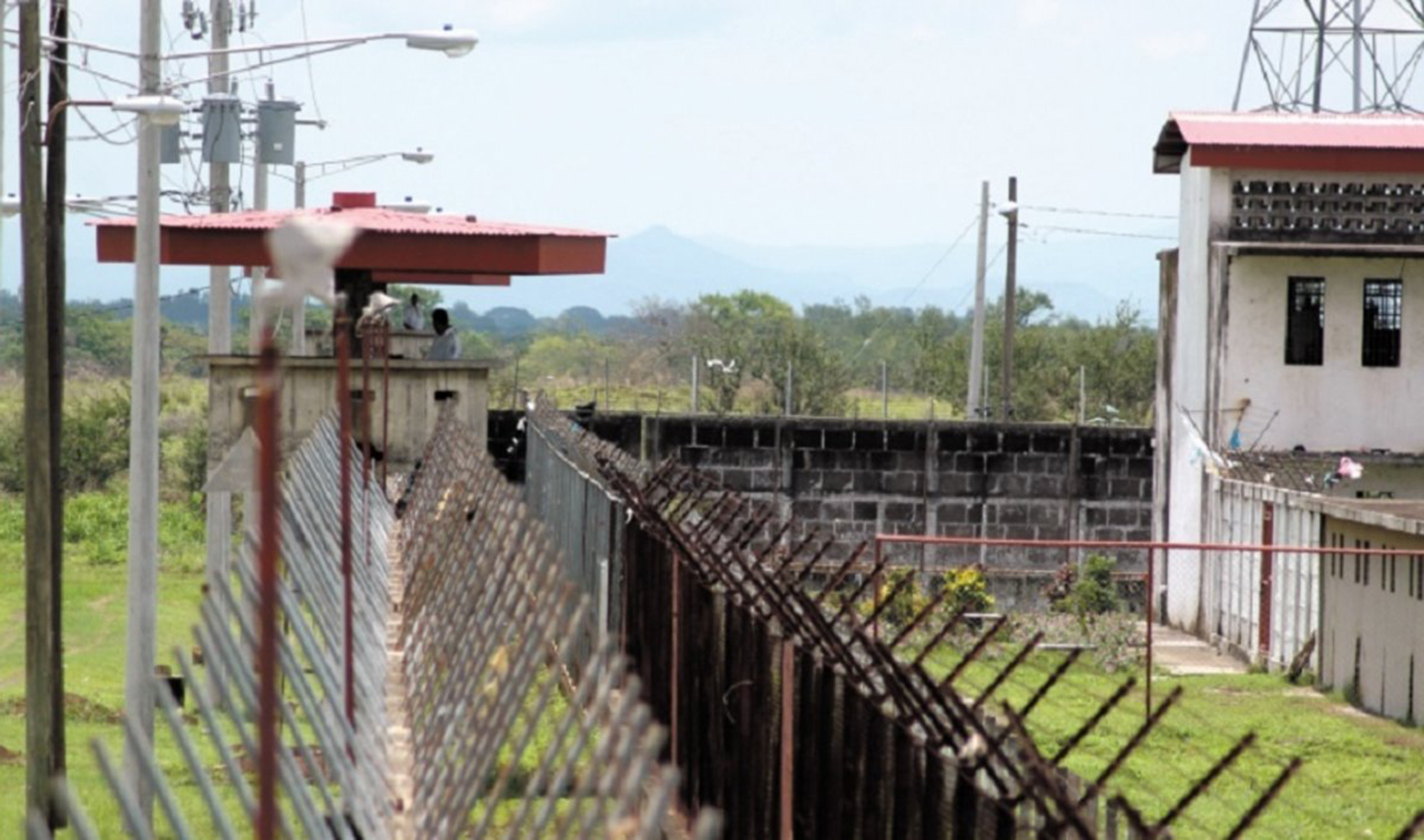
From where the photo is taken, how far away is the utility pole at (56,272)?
18.5 meters

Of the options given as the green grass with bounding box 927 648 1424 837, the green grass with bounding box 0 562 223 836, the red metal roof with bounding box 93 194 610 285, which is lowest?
→ the green grass with bounding box 0 562 223 836

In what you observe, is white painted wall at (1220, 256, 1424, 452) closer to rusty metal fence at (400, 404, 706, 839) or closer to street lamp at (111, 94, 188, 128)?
street lamp at (111, 94, 188, 128)

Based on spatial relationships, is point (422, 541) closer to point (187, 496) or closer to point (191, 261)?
point (191, 261)

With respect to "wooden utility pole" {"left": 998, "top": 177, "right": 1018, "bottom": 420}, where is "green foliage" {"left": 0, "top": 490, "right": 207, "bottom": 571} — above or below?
below

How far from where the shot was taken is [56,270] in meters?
19.2

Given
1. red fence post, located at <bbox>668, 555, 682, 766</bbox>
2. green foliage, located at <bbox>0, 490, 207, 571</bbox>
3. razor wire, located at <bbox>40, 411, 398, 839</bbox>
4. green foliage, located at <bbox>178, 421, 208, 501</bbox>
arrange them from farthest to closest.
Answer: green foliage, located at <bbox>178, 421, 208, 501</bbox>
green foliage, located at <bbox>0, 490, 207, 571</bbox>
red fence post, located at <bbox>668, 555, 682, 766</bbox>
razor wire, located at <bbox>40, 411, 398, 839</bbox>

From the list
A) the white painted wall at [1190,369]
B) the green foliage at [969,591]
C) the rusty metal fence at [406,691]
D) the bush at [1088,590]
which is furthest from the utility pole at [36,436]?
the white painted wall at [1190,369]

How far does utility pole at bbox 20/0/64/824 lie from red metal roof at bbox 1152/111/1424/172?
19.6m

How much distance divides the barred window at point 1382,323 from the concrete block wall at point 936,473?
580 cm

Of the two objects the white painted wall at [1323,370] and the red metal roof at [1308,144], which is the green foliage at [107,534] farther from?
the red metal roof at [1308,144]

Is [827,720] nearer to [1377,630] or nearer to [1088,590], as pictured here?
[1377,630]

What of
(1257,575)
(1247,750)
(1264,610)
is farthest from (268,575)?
(1257,575)

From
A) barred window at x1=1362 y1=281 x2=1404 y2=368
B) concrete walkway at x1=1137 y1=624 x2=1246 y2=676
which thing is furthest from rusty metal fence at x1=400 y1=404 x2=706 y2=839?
barred window at x1=1362 y1=281 x2=1404 y2=368

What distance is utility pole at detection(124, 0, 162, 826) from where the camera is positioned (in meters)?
17.3
